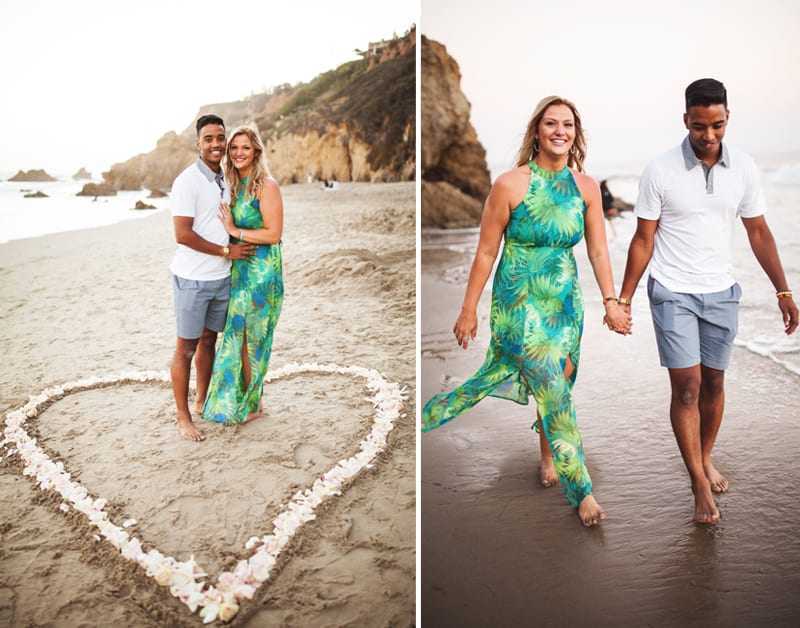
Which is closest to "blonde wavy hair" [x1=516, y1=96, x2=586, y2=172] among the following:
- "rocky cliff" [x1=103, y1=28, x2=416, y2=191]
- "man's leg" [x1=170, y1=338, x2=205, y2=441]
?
"man's leg" [x1=170, y1=338, x2=205, y2=441]

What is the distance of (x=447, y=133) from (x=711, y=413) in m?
13.8

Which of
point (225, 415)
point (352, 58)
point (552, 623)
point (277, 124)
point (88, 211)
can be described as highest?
point (352, 58)

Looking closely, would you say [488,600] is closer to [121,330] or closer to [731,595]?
[731,595]

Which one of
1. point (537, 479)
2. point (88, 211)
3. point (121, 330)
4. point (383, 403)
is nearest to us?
point (537, 479)

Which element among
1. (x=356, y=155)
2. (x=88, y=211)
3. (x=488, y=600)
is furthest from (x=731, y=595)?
(x=356, y=155)

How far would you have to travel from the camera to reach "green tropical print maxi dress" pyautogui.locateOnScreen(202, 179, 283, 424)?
356 centimetres

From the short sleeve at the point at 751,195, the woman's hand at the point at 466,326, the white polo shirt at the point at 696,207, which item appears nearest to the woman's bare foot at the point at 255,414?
the woman's hand at the point at 466,326

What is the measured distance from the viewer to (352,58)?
63.2ft

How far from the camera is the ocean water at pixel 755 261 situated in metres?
5.40

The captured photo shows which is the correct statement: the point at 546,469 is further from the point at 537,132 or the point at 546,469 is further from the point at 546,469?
the point at 537,132

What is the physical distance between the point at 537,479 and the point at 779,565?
105 cm

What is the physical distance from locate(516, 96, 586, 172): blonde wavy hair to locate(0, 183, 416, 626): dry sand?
1.63m

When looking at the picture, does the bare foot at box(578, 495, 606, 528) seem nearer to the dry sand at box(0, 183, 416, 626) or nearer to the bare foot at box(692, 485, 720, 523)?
the bare foot at box(692, 485, 720, 523)

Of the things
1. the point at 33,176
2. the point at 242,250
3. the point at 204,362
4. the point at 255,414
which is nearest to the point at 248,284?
the point at 242,250
